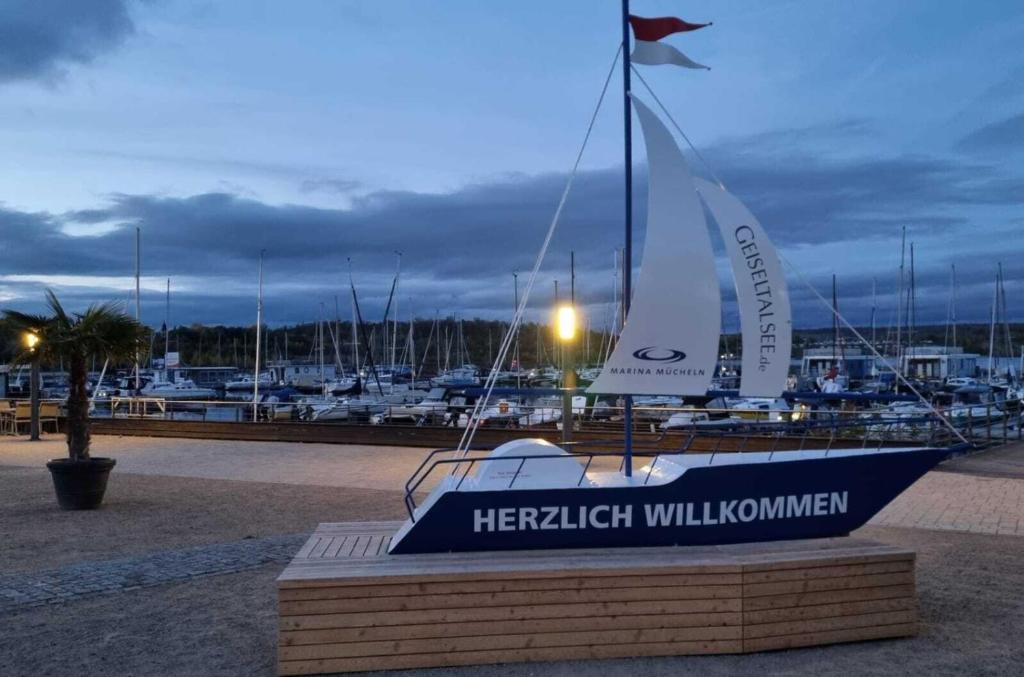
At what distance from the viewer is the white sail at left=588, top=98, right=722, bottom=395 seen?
813cm

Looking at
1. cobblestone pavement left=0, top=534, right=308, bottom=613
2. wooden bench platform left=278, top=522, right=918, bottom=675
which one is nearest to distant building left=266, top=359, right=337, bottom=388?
cobblestone pavement left=0, top=534, right=308, bottom=613

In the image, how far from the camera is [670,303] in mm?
8156

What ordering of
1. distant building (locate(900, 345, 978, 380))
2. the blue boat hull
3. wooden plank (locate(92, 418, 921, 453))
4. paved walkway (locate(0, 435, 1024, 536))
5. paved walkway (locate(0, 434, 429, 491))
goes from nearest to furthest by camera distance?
the blue boat hull, paved walkway (locate(0, 435, 1024, 536)), paved walkway (locate(0, 434, 429, 491)), wooden plank (locate(92, 418, 921, 453)), distant building (locate(900, 345, 978, 380))

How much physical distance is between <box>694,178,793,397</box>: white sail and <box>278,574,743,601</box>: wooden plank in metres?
2.14

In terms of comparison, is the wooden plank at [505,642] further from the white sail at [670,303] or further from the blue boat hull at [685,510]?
the white sail at [670,303]

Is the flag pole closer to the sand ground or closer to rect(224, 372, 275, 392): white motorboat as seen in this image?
the sand ground

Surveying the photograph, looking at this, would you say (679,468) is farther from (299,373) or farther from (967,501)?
(299,373)

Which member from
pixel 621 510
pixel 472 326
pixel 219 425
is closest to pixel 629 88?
pixel 621 510

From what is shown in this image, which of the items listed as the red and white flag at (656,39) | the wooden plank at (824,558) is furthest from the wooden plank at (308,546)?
the red and white flag at (656,39)

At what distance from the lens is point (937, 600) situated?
8258 millimetres

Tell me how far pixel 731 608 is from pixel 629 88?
470 centimetres

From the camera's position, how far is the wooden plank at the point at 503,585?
640 cm

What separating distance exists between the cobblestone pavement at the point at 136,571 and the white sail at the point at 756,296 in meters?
5.28

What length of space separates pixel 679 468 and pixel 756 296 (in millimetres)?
1751
